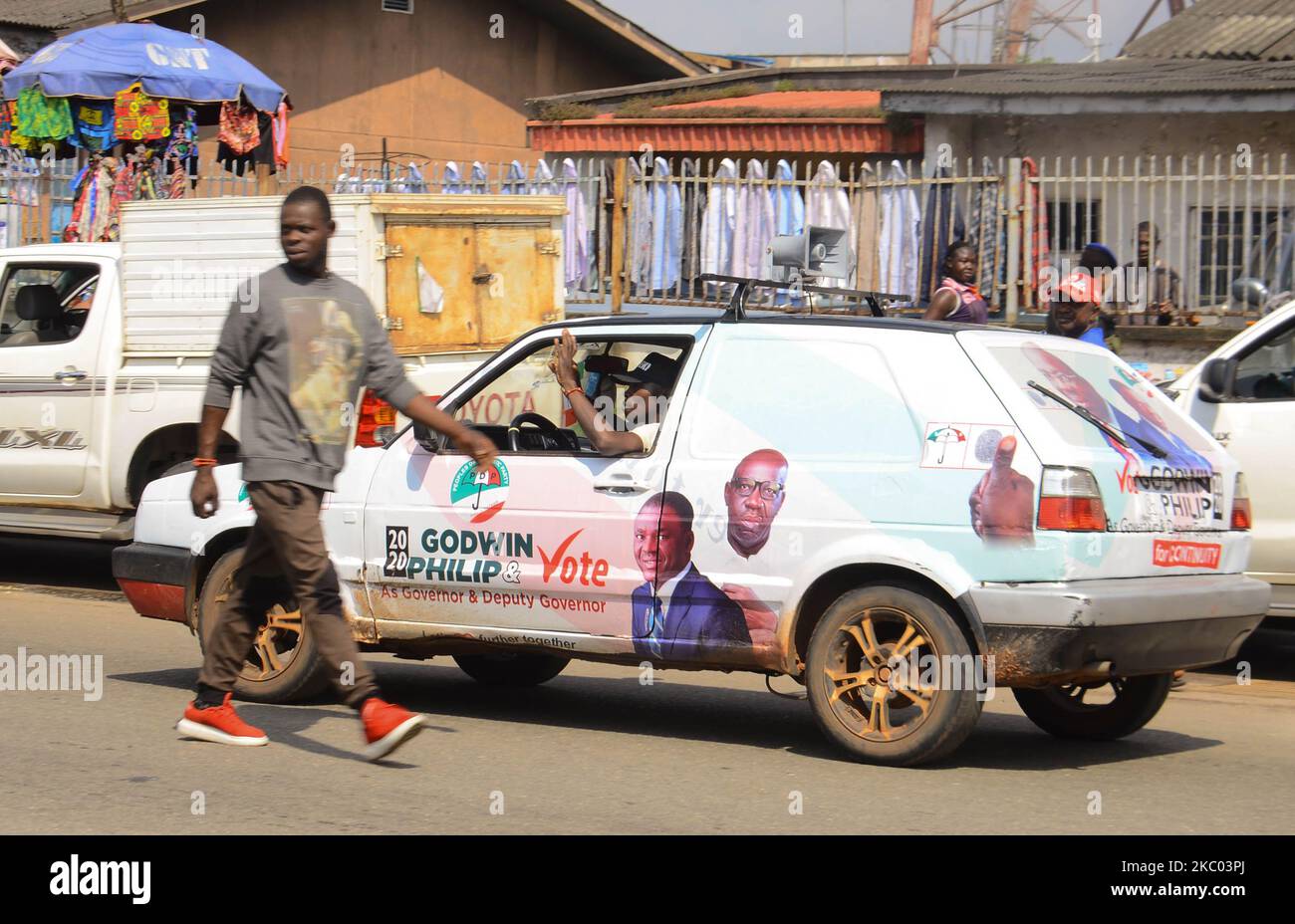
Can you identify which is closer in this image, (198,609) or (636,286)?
(198,609)

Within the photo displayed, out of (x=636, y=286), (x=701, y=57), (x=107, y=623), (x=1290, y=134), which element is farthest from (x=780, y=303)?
(x=701, y=57)

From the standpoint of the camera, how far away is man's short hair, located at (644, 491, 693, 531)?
6.50 m

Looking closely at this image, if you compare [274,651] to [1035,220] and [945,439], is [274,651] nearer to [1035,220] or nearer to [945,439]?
[945,439]

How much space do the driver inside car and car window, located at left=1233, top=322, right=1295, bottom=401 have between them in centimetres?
347

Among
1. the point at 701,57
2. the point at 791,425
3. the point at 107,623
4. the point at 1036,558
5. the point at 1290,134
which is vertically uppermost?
the point at 701,57

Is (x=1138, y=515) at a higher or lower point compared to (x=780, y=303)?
lower

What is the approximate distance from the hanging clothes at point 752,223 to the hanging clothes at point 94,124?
5909 mm

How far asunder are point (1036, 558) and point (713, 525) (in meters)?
1.24

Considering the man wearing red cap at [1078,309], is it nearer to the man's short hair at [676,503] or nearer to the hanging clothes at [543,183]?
the man's short hair at [676,503]

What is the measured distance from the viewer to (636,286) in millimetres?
17578

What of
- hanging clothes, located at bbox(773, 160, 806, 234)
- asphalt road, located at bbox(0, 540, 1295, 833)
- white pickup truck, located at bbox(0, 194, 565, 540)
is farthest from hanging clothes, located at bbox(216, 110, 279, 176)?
asphalt road, located at bbox(0, 540, 1295, 833)

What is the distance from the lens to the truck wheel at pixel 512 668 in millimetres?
8031

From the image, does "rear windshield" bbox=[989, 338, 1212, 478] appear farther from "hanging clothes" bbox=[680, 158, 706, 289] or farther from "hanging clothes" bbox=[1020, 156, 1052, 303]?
"hanging clothes" bbox=[680, 158, 706, 289]

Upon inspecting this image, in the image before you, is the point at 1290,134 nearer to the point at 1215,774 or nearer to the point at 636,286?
the point at 636,286
